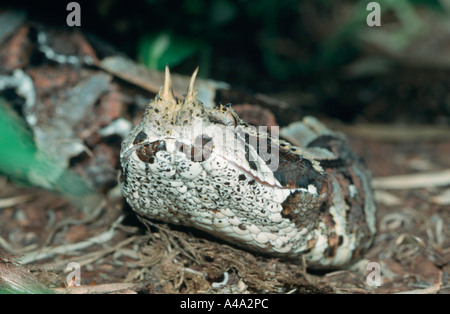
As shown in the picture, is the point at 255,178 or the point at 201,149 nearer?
the point at 201,149

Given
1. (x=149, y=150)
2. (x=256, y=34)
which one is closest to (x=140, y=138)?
(x=149, y=150)

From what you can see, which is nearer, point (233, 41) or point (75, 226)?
point (75, 226)

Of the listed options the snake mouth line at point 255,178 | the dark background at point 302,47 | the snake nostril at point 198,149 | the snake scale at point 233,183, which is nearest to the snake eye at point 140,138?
the snake scale at point 233,183

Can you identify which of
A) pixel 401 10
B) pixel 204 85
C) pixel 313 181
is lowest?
pixel 313 181

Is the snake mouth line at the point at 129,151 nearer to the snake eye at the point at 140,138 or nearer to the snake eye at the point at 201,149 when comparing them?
the snake eye at the point at 140,138

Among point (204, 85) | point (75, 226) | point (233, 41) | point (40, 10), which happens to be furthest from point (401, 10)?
point (75, 226)

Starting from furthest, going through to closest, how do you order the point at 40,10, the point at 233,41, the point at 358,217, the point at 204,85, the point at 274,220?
the point at 233,41 → the point at 40,10 → the point at 204,85 → the point at 358,217 → the point at 274,220

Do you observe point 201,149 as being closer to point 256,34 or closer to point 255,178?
point 255,178

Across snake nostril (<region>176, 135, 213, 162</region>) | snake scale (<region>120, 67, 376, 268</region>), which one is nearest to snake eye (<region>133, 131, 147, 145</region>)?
snake scale (<region>120, 67, 376, 268</region>)

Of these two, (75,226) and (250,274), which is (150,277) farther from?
(75,226)
